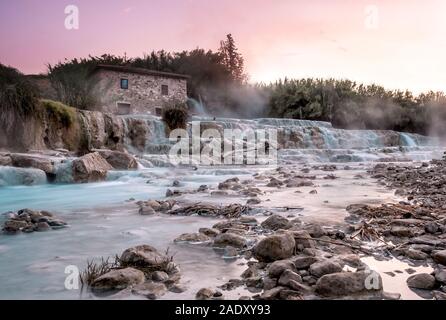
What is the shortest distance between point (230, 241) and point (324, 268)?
83 centimetres

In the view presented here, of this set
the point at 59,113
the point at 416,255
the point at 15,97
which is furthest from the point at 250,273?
the point at 59,113

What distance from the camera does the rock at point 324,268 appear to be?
1770 mm

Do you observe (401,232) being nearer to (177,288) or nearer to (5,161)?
(177,288)

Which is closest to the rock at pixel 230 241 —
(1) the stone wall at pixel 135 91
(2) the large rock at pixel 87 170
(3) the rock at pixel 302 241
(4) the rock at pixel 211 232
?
(4) the rock at pixel 211 232

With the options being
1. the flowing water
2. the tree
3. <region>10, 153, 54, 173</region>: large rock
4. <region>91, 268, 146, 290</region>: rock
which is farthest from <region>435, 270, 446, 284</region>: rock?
the tree

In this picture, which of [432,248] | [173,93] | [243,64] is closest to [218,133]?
[173,93]

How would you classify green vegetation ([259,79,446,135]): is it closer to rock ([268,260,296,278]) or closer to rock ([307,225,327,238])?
rock ([307,225,327,238])

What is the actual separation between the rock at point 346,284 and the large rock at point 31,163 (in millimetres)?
7569

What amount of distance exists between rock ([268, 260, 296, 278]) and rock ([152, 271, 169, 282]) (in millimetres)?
553

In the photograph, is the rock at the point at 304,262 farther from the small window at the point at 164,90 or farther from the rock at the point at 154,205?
the small window at the point at 164,90

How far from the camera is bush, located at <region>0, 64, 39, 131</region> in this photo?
10.2 meters

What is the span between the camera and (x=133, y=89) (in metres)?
24.4

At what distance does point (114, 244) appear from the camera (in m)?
2.60
